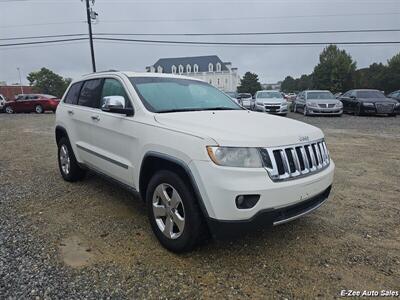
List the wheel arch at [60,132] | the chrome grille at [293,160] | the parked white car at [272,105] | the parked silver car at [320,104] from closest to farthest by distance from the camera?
the chrome grille at [293,160], the wheel arch at [60,132], the parked silver car at [320,104], the parked white car at [272,105]

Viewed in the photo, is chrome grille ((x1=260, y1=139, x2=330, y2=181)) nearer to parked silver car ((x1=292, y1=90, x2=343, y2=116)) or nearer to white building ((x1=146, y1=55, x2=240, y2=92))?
parked silver car ((x1=292, y1=90, x2=343, y2=116))

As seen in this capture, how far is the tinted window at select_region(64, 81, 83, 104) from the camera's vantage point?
5245 millimetres

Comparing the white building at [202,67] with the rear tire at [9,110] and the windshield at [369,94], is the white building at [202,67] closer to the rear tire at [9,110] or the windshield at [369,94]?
the rear tire at [9,110]

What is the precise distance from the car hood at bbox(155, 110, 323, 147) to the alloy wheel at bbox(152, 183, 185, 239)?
1.99 feet

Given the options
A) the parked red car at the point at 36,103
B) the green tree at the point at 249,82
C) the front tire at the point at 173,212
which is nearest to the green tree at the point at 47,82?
the green tree at the point at 249,82

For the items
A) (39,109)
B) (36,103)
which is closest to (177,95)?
(39,109)

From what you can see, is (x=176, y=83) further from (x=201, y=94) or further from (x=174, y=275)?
(x=174, y=275)

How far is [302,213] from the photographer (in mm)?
3062

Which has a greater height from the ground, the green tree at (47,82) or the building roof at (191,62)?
the building roof at (191,62)

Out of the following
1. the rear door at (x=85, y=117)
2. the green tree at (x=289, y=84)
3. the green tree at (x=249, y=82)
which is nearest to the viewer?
the rear door at (x=85, y=117)

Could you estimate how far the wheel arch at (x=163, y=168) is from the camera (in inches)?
112

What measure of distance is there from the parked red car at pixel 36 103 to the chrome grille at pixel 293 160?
24842mm

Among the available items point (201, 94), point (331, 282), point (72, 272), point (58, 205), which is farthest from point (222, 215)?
point (58, 205)

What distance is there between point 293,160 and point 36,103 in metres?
26.7
